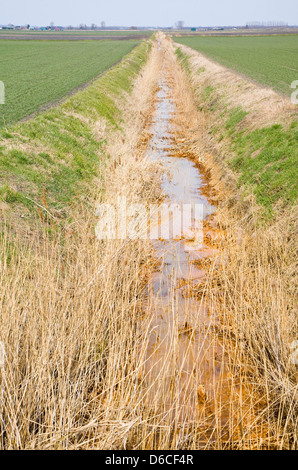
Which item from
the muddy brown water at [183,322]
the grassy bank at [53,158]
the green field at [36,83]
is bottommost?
the muddy brown water at [183,322]

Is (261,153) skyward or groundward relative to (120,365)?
skyward

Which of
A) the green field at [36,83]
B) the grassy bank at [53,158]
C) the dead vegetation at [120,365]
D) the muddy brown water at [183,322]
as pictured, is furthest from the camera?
the green field at [36,83]

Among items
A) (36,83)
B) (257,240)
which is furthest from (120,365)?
(36,83)

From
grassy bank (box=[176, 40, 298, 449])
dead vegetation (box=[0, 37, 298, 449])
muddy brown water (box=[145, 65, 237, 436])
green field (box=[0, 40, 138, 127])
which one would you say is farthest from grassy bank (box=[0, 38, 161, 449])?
green field (box=[0, 40, 138, 127])

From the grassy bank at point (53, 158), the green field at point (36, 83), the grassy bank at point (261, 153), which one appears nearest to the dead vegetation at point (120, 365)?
the grassy bank at point (53, 158)

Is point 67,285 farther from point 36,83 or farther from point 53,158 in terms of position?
point 36,83

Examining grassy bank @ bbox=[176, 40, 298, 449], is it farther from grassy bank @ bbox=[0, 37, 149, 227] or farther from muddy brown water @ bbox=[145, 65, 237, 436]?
grassy bank @ bbox=[0, 37, 149, 227]

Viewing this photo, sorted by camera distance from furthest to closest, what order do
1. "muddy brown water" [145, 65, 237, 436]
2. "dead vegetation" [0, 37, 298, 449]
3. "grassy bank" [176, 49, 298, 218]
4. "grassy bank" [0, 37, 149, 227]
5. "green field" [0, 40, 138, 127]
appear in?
"green field" [0, 40, 138, 127] < "grassy bank" [176, 49, 298, 218] < "grassy bank" [0, 37, 149, 227] < "muddy brown water" [145, 65, 237, 436] < "dead vegetation" [0, 37, 298, 449]

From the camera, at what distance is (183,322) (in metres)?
5.91

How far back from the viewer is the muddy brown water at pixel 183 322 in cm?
418

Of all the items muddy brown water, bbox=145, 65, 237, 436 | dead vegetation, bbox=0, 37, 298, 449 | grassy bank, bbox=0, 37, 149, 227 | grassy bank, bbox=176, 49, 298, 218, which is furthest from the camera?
grassy bank, bbox=176, 49, 298, 218

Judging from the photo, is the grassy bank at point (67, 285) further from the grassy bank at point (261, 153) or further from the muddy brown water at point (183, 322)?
the grassy bank at point (261, 153)

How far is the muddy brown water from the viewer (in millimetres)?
4176
